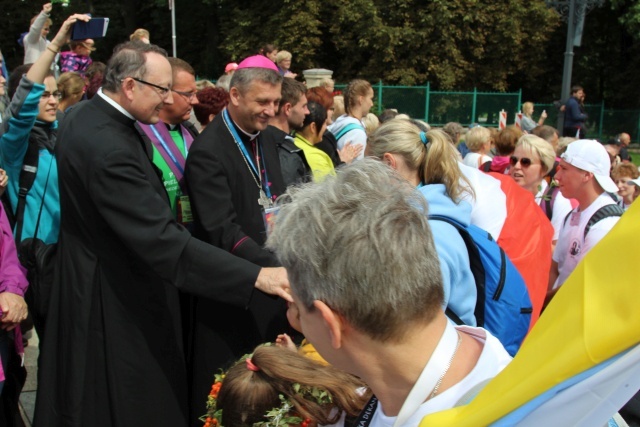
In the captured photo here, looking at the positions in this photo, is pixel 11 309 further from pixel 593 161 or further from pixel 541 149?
pixel 541 149

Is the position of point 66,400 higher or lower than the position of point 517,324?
lower

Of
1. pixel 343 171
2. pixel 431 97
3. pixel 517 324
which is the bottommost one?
pixel 431 97

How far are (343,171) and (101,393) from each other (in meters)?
2.07

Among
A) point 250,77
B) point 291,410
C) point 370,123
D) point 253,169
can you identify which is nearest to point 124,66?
point 250,77

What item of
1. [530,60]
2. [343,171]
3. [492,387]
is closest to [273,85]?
[343,171]

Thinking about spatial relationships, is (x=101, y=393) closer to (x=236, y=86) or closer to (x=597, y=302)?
(x=236, y=86)

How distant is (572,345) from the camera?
852 millimetres

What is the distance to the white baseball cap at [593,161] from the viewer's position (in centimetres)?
424

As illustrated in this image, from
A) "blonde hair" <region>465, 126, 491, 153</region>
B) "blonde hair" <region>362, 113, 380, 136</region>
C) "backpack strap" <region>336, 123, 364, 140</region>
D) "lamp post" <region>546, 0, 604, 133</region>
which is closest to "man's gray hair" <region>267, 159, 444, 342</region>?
"backpack strap" <region>336, 123, 364, 140</region>

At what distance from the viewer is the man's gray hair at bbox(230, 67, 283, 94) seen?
3.66 metres

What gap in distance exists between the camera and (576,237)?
4309 millimetres

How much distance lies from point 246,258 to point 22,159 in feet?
4.64

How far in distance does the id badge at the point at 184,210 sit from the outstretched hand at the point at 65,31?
1.12 meters

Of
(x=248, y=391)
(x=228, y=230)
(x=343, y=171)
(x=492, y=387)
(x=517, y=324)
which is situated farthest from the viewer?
(x=228, y=230)
